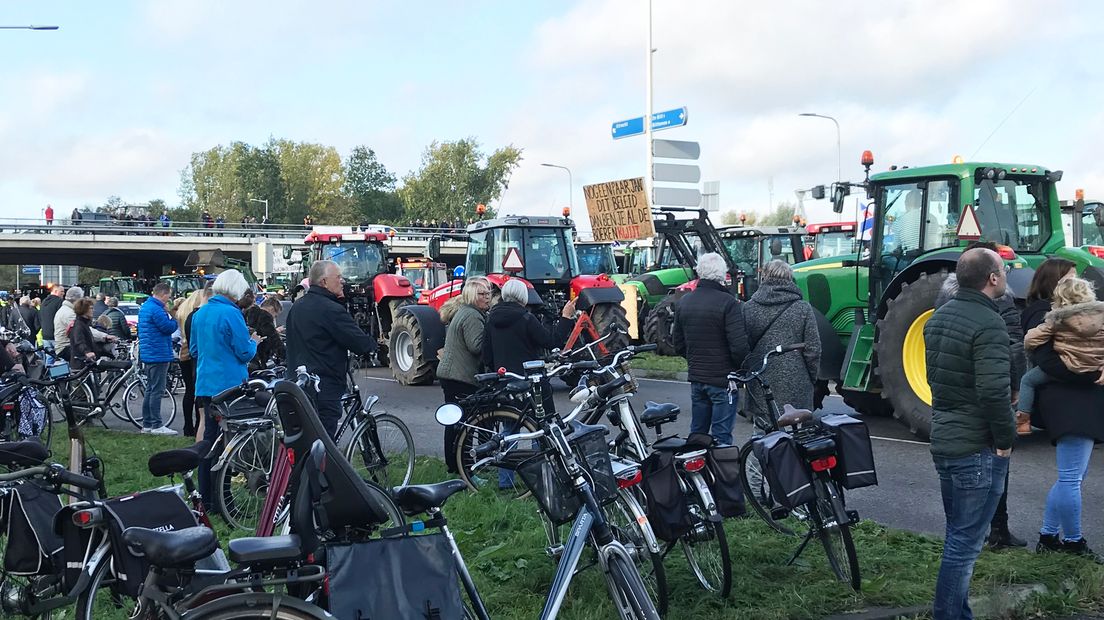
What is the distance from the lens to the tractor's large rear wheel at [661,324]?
18.2m

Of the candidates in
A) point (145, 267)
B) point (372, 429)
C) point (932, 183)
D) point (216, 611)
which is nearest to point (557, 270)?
point (932, 183)

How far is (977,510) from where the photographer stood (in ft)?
15.7

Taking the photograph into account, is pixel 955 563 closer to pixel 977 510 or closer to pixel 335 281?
pixel 977 510

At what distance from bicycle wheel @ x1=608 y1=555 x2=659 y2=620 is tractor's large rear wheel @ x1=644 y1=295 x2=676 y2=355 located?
45.2 feet

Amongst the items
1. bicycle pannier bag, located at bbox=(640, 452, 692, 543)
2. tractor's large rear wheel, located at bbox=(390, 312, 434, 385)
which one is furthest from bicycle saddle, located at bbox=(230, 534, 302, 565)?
tractor's large rear wheel, located at bbox=(390, 312, 434, 385)

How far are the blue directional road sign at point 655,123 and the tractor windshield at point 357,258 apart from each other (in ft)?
19.2

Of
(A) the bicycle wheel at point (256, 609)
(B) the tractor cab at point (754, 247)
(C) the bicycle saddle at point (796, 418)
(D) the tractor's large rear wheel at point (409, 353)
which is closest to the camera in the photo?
(A) the bicycle wheel at point (256, 609)

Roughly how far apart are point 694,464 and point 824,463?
738 mm

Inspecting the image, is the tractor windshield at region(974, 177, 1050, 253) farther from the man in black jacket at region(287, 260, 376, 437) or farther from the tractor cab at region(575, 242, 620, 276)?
the tractor cab at region(575, 242, 620, 276)

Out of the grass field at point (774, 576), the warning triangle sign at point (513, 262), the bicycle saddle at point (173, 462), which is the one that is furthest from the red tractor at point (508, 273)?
the bicycle saddle at point (173, 462)

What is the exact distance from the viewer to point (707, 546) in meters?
5.55

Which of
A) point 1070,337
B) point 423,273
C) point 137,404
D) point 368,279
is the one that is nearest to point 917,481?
point 1070,337

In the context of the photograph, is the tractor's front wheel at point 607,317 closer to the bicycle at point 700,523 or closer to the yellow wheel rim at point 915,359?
the yellow wheel rim at point 915,359

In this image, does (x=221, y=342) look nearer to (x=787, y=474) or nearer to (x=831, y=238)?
(x=787, y=474)
